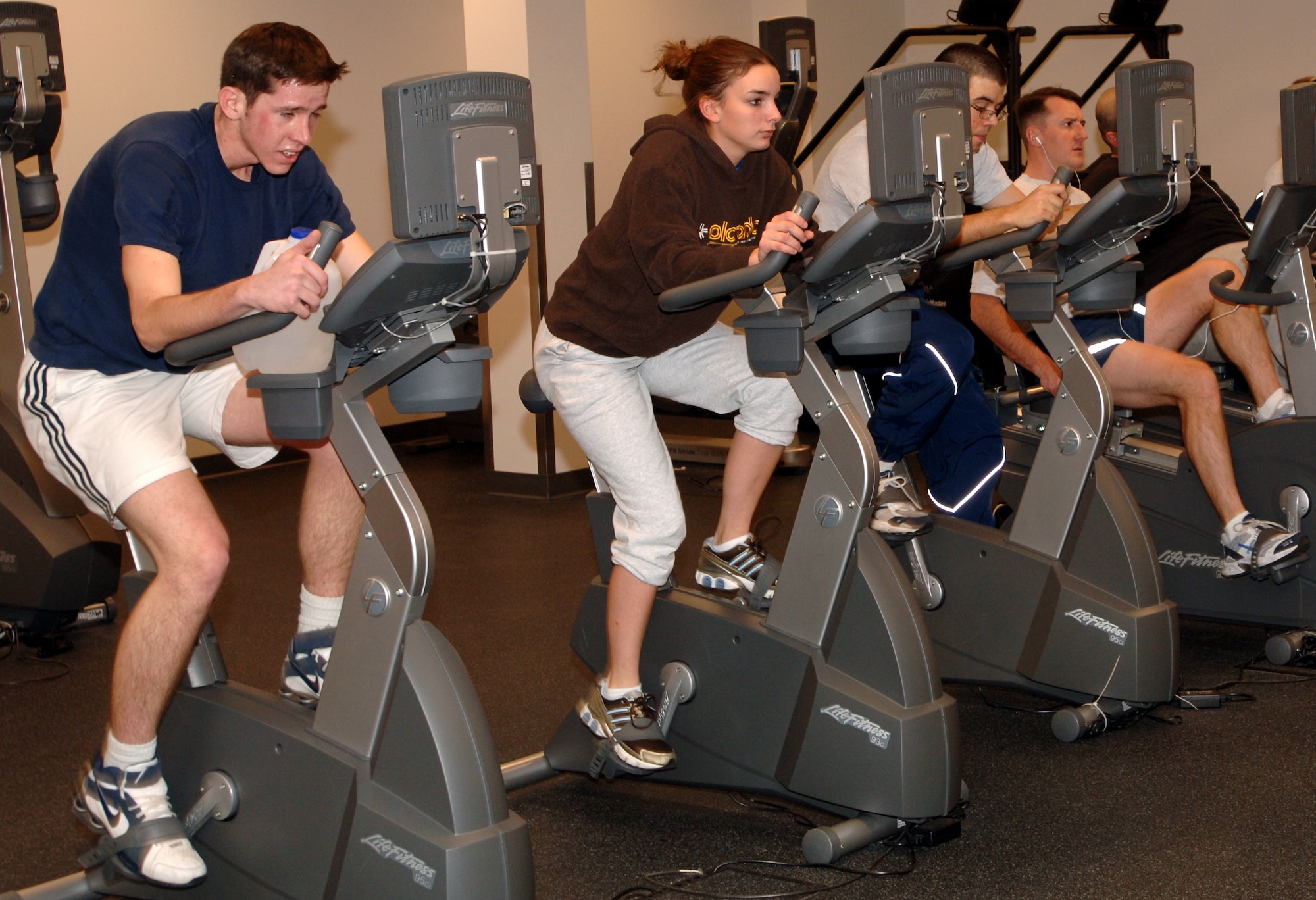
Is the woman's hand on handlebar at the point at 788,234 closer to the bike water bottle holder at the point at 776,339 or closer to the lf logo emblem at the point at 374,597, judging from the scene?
the bike water bottle holder at the point at 776,339

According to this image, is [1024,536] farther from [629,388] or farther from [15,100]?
[15,100]

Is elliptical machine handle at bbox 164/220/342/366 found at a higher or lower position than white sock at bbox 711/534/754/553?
higher

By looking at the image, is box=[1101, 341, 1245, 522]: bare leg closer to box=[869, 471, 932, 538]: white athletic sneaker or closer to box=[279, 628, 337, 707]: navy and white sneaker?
box=[869, 471, 932, 538]: white athletic sneaker

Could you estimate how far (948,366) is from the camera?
11.0ft

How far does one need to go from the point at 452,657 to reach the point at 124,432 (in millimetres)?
726

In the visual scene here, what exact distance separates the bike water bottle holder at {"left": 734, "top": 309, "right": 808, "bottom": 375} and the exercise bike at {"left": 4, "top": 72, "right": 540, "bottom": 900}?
574 millimetres

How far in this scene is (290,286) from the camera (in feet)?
5.93

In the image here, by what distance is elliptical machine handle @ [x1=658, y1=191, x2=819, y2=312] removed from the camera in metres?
2.13

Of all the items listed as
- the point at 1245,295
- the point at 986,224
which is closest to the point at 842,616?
Result: the point at 986,224

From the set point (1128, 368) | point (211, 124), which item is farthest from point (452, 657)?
point (1128, 368)

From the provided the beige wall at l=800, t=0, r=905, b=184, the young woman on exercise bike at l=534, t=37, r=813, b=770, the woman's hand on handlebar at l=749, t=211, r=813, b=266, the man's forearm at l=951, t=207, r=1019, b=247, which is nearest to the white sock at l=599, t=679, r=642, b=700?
the young woman on exercise bike at l=534, t=37, r=813, b=770

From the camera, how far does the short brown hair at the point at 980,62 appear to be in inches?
144

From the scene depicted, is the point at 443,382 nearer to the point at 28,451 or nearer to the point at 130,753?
the point at 130,753

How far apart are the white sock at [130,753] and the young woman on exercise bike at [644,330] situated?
2.83 feet
